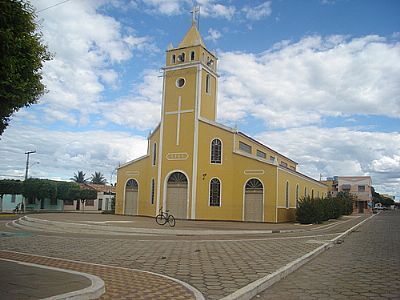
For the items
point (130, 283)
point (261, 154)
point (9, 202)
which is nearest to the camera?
point (130, 283)

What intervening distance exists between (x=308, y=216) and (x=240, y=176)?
5.70 m

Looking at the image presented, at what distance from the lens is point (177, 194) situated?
109 ft

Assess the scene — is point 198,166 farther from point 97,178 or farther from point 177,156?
point 97,178

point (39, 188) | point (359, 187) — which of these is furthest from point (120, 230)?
point (359, 187)

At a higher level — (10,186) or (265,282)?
(10,186)

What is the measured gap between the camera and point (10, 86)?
5996 mm

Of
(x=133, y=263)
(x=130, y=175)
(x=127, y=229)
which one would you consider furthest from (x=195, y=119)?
(x=133, y=263)

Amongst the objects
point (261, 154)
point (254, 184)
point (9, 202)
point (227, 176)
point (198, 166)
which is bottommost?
point (9, 202)

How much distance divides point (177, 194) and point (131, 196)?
605 centimetres

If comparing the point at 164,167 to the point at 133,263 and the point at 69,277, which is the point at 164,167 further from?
the point at 69,277

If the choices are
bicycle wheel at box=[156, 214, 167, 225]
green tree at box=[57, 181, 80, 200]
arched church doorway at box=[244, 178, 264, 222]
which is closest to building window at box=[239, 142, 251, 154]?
arched church doorway at box=[244, 178, 264, 222]

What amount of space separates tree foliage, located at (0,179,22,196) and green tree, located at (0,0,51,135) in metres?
48.3

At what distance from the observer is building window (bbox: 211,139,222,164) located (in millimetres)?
32500

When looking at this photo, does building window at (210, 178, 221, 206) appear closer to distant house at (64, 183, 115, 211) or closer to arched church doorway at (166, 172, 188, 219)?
arched church doorway at (166, 172, 188, 219)
